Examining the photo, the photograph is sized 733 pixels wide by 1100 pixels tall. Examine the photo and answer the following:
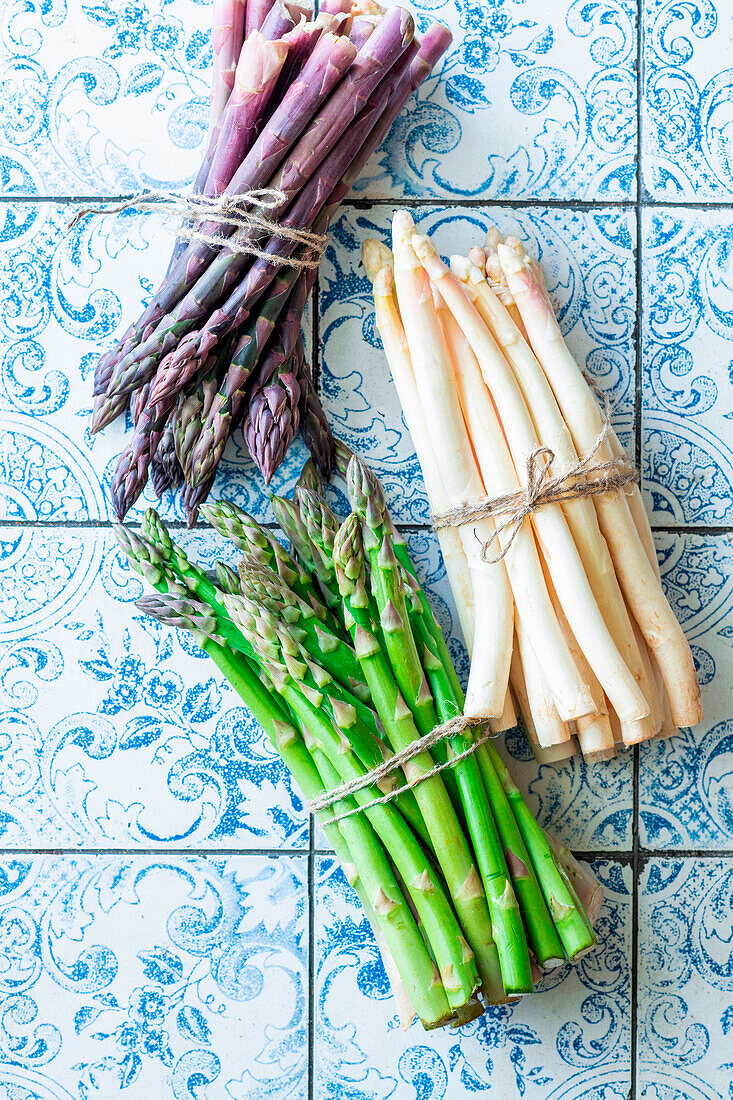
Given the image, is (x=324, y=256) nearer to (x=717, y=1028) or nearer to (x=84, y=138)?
(x=84, y=138)

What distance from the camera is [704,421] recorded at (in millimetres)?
1312

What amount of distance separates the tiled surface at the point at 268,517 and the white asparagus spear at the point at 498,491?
138 millimetres

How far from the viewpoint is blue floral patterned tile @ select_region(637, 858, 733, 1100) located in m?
1.25

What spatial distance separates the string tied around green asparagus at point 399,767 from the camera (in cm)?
110

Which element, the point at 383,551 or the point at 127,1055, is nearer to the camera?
the point at 383,551

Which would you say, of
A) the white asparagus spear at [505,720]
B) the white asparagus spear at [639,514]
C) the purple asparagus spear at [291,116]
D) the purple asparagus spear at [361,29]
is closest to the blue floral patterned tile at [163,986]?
the white asparagus spear at [505,720]

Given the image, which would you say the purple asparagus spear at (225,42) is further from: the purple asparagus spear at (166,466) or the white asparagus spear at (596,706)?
the white asparagus spear at (596,706)

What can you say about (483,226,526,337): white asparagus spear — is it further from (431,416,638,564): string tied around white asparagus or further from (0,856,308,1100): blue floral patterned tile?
(0,856,308,1100): blue floral patterned tile

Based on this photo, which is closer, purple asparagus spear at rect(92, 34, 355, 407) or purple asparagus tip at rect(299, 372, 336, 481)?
A: purple asparagus spear at rect(92, 34, 355, 407)

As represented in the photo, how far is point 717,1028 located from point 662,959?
0.13 meters

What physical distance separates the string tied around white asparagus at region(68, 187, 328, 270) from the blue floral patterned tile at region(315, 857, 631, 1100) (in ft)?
2.89

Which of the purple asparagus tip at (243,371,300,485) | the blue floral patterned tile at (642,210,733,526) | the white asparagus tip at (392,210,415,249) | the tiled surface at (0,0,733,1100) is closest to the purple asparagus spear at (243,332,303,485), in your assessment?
the purple asparagus tip at (243,371,300,485)

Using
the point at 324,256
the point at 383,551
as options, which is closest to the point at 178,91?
the point at 324,256

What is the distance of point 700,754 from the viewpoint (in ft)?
4.23
